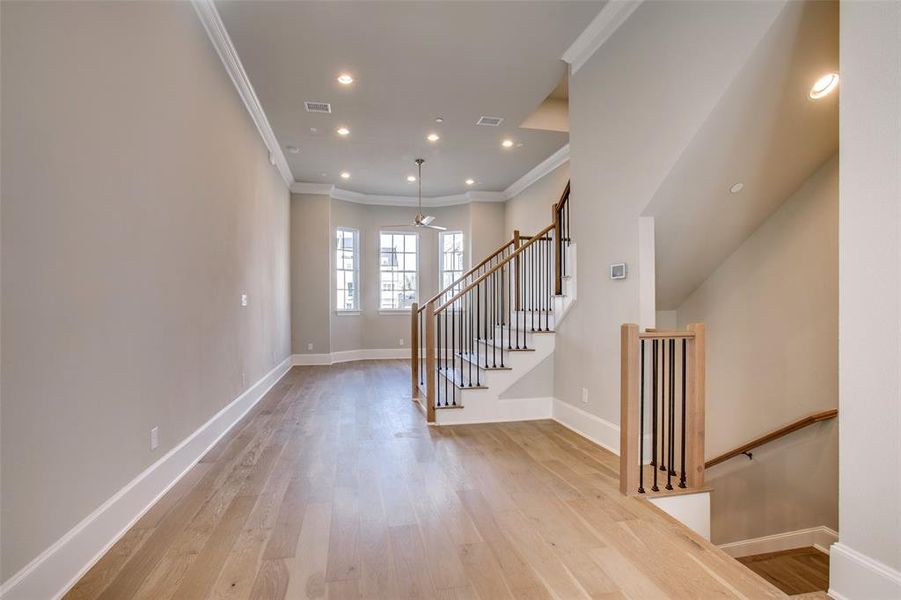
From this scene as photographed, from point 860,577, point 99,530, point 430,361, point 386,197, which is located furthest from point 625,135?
point 386,197

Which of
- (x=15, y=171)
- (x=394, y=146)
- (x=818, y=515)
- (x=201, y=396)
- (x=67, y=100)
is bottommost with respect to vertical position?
(x=818, y=515)

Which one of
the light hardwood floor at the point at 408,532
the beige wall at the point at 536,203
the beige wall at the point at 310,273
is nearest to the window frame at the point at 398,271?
the beige wall at the point at 310,273

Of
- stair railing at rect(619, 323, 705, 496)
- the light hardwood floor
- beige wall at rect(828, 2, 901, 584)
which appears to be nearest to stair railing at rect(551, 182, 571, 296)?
the light hardwood floor

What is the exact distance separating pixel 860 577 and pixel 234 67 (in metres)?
5.26

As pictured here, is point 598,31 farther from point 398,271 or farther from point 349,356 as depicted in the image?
point 349,356

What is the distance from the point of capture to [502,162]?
7012 millimetres

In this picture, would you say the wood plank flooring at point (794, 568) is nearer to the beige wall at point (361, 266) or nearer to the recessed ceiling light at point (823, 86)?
the recessed ceiling light at point (823, 86)

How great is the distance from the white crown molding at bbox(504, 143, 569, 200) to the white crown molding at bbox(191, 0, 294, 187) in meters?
3.94

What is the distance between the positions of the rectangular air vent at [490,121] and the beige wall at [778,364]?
2.95 meters

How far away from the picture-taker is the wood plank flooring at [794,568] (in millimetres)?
3221

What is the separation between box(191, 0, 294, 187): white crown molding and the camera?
3.30m

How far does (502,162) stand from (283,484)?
567cm

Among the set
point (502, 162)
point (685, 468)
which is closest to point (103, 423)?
point (685, 468)

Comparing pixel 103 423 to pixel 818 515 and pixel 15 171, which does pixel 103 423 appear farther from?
pixel 818 515
